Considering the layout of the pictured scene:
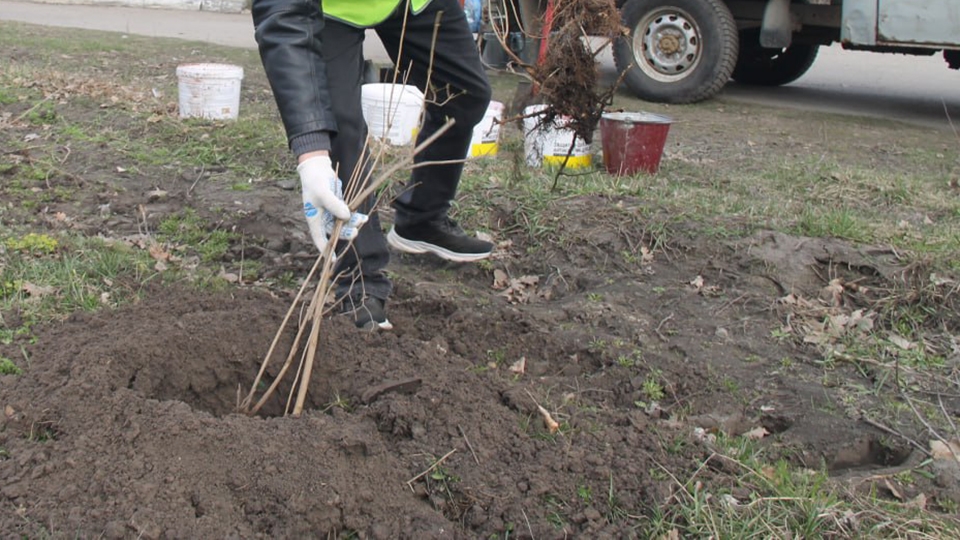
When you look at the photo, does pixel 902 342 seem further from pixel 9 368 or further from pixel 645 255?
pixel 9 368

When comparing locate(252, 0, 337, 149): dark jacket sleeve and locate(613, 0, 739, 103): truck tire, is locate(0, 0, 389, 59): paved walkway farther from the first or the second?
locate(252, 0, 337, 149): dark jacket sleeve

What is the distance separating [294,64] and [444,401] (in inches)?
40.3

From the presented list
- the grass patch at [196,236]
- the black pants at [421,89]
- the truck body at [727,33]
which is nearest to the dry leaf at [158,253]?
the grass patch at [196,236]

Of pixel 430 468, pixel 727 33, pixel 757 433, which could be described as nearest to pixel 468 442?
pixel 430 468

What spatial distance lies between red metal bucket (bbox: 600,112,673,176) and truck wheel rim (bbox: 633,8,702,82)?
8.36 ft

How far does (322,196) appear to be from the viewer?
2.44 metres

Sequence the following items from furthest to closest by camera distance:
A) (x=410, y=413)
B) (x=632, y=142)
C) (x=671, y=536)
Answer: (x=632, y=142)
(x=410, y=413)
(x=671, y=536)

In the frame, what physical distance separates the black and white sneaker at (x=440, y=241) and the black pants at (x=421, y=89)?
0.23 ft

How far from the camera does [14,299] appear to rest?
3020 mm

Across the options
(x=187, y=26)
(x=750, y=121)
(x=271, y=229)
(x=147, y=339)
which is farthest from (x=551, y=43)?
(x=187, y=26)

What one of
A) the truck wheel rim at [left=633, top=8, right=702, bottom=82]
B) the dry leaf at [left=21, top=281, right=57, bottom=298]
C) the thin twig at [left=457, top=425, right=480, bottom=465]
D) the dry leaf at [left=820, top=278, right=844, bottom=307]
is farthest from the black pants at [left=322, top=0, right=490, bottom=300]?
the truck wheel rim at [left=633, top=8, right=702, bottom=82]

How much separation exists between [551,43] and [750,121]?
371 cm

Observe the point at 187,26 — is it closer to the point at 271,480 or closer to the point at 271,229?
the point at 271,229

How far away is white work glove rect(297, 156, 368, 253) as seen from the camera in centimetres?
243
